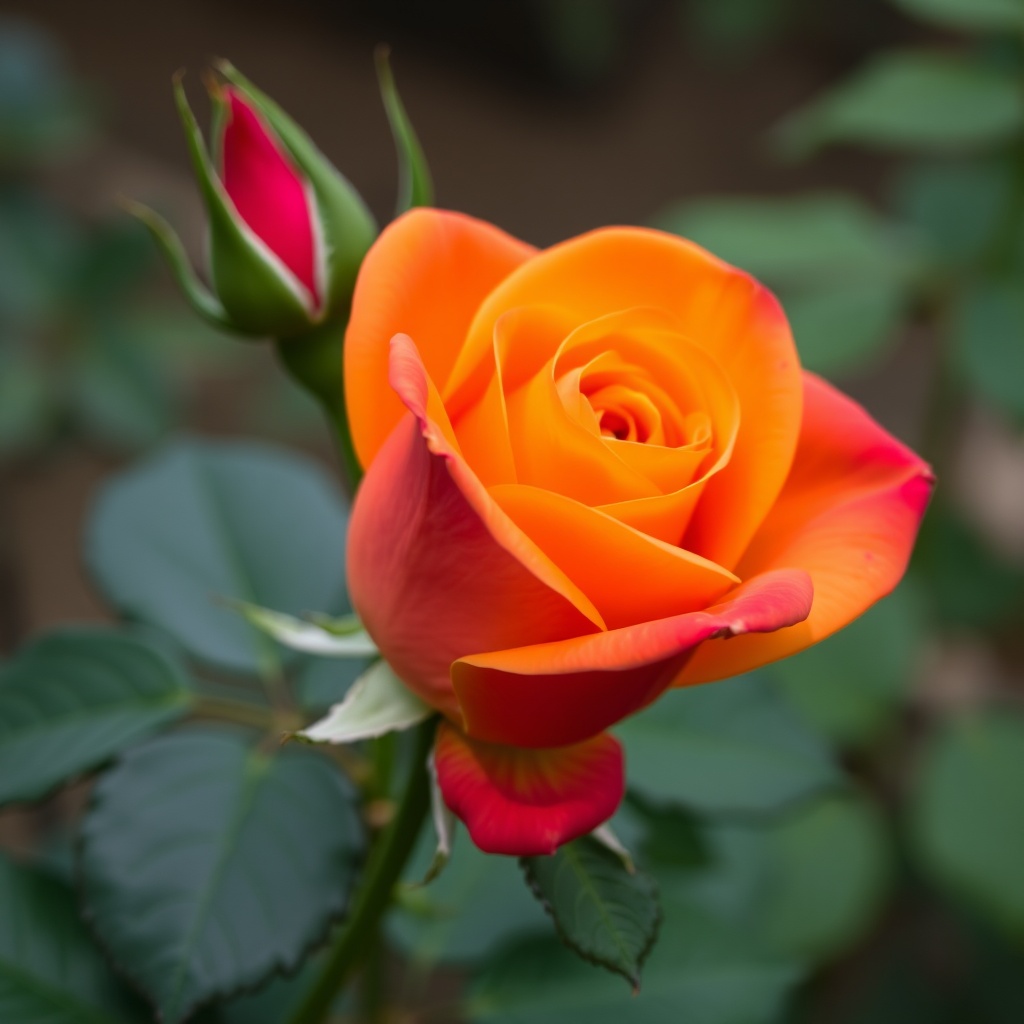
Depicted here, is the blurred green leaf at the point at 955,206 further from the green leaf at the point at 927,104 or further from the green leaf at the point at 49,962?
the green leaf at the point at 49,962

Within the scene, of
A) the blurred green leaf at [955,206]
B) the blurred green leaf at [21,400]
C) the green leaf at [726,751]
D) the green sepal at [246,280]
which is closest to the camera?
the green sepal at [246,280]

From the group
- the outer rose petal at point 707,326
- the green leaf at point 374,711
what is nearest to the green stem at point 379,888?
the green leaf at point 374,711

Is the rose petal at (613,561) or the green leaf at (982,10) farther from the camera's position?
the green leaf at (982,10)

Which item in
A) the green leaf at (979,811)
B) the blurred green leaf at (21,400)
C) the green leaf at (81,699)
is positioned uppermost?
the green leaf at (81,699)

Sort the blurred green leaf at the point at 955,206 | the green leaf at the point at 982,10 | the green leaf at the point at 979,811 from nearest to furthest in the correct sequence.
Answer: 1. the green leaf at the point at 982,10
2. the green leaf at the point at 979,811
3. the blurred green leaf at the point at 955,206

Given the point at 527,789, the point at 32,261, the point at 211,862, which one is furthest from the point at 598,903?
the point at 32,261
